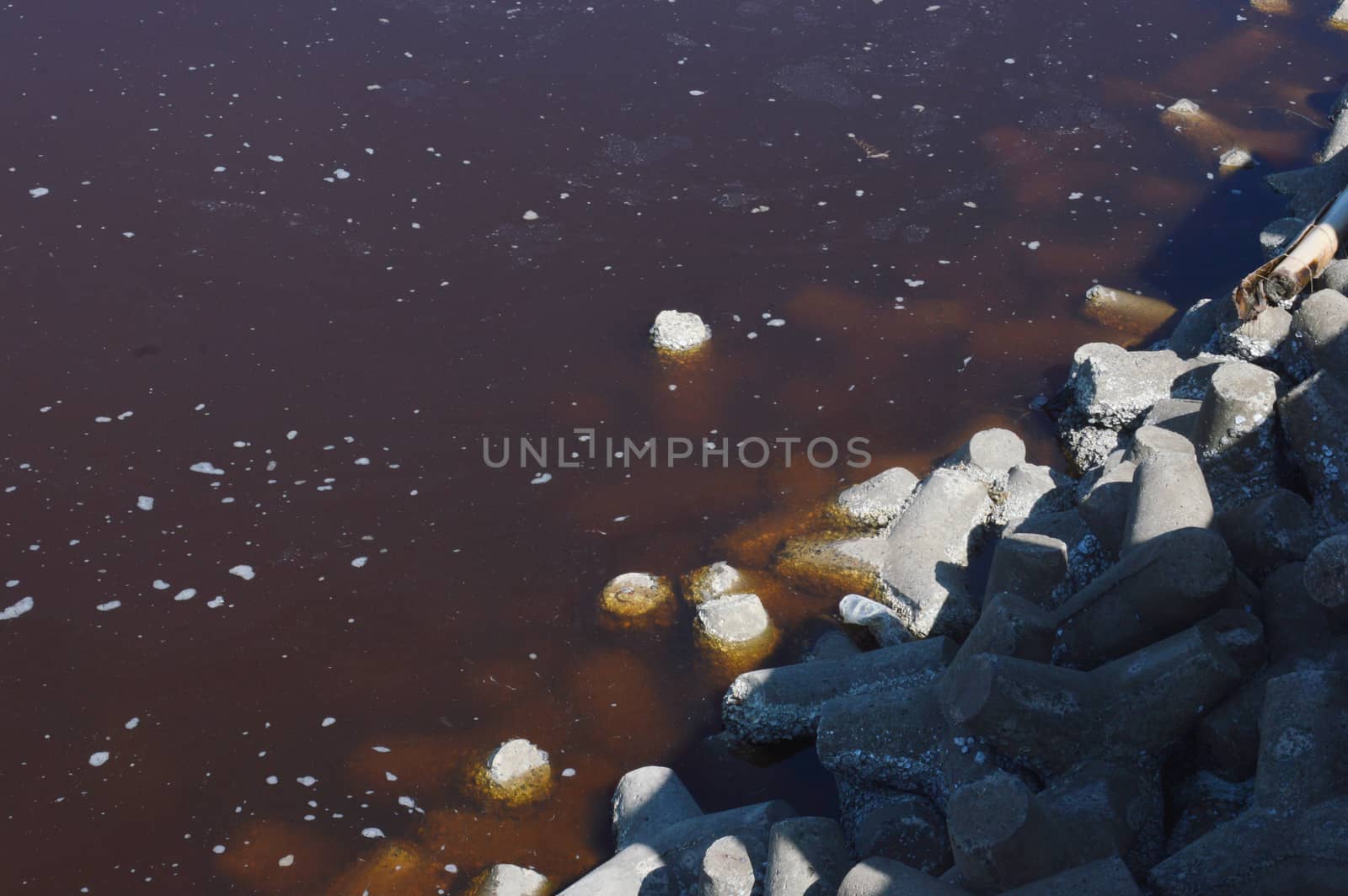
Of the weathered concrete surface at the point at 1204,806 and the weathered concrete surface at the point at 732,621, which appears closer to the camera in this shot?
the weathered concrete surface at the point at 1204,806

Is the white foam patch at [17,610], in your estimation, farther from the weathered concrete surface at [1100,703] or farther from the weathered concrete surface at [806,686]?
the weathered concrete surface at [1100,703]

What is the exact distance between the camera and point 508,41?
9734 millimetres

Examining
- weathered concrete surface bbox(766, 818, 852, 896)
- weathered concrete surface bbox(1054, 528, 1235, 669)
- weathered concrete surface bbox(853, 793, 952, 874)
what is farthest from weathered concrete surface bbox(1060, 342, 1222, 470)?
weathered concrete surface bbox(766, 818, 852, 896)

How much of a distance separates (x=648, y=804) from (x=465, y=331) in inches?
139

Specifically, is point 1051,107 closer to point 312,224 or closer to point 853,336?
point 853,336

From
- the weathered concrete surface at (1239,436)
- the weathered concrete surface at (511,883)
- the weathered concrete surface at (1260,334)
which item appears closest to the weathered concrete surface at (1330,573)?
the weathered concrete surface at (1239,436)

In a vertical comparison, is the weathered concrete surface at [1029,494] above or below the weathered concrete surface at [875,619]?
above

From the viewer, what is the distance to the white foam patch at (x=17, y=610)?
525 cm

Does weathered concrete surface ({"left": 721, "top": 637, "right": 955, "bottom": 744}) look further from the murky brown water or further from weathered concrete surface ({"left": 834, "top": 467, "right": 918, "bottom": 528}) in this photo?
weathered concrete surface ({"left": 834, "top": 467, "right": 918, "bottom": 528})

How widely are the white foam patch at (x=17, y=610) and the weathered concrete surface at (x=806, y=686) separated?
10.6ft

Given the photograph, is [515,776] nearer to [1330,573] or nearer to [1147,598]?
[1147,598]

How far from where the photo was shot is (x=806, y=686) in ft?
14.8

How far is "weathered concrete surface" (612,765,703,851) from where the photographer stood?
4191 mm

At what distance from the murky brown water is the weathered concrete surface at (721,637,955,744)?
0.18m
